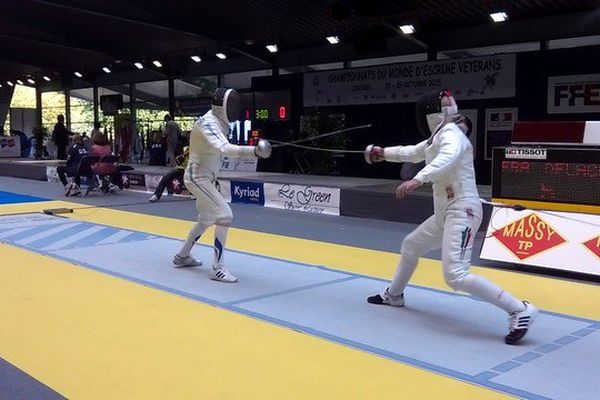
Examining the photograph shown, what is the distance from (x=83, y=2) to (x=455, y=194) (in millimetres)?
13082

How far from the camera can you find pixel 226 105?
4949 millimetres

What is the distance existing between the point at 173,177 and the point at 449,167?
27.5 ft

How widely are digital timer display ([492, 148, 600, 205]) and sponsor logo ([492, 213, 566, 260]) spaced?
0.27 metres

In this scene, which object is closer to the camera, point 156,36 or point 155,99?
point 156,36

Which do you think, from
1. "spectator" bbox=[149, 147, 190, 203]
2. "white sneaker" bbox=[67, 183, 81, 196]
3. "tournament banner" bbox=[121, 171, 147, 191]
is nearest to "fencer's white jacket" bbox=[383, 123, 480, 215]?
"spectator" bbox=[149, 147, 190, 203]

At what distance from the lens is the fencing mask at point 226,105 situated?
16.3ft

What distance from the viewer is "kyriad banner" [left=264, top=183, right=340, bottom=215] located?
921 cm

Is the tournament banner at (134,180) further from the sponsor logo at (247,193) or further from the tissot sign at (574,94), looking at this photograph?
the tissot sign at (574,94)

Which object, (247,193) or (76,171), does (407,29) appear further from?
(76,171)

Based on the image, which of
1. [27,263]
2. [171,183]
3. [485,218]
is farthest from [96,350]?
[171,183]

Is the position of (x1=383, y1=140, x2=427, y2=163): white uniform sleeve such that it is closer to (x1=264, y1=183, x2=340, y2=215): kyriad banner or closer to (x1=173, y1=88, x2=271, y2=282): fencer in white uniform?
(x1=173, y1=88, x2=271, y2=282): fencer in white uniform

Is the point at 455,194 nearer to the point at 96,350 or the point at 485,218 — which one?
the point at 96,350

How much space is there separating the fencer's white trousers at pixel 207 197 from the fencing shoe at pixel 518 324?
2.34 metres

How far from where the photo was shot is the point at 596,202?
5176 millimetres
